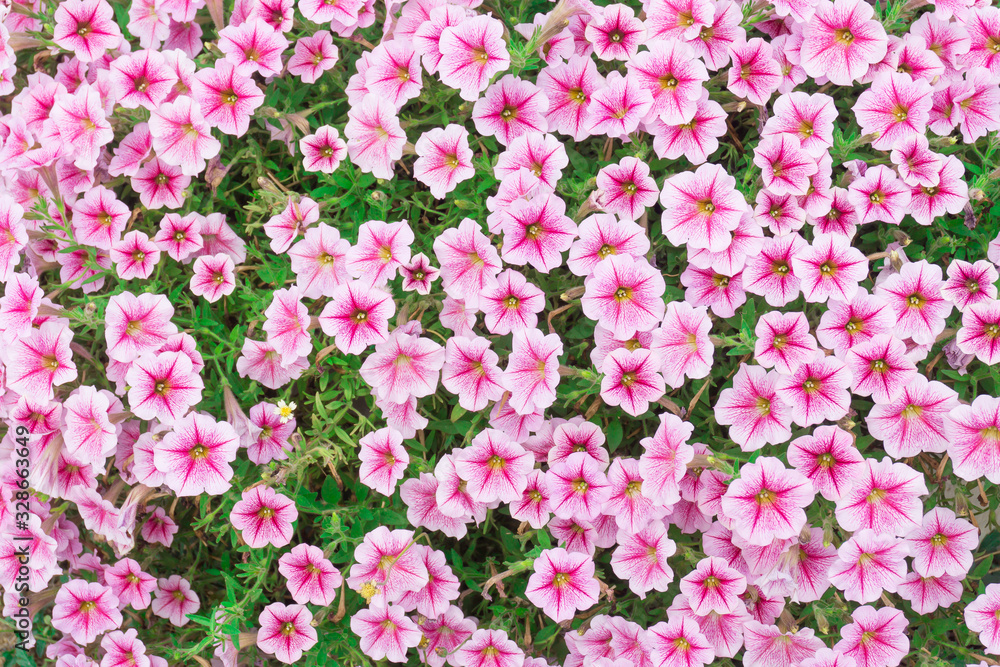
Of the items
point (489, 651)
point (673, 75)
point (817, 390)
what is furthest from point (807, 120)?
point (489, 651)

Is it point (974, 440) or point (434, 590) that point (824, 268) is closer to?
point (974, 440)

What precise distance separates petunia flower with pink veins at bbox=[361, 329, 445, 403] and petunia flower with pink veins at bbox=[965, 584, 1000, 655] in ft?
5.30

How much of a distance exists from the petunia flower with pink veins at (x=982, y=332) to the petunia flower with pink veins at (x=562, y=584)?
1.20m

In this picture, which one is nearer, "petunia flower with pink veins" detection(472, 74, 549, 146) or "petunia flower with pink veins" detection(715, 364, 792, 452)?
"petunia flower with pink veins" detection(715, 364, 792, 452)

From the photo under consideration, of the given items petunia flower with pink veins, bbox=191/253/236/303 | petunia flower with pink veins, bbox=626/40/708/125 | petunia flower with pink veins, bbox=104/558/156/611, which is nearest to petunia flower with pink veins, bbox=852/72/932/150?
petunia flower with pink veins, bbox=626/40/708/125

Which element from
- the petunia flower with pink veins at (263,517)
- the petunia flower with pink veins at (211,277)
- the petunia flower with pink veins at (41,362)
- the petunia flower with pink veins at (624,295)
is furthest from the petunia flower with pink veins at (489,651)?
the petunia flower with pink veins at (41,362)

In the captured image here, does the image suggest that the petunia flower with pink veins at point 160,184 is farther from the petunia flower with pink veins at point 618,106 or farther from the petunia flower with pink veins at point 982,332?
the petunia flower with pink veins at point 982,332

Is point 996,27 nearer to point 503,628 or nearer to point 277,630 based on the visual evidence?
point 503,628

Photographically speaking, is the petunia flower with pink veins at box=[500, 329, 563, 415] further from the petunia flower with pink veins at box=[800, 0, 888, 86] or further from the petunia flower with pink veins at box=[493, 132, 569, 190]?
the petunia flower with pink veins at box=[800, 0, 888, 86]

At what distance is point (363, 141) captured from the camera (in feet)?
7.34

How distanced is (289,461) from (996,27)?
8.20 feet

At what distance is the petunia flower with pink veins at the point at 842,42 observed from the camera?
216 cm

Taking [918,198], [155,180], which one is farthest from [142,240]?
[918,198]

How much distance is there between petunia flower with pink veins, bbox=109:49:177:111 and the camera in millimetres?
2285
